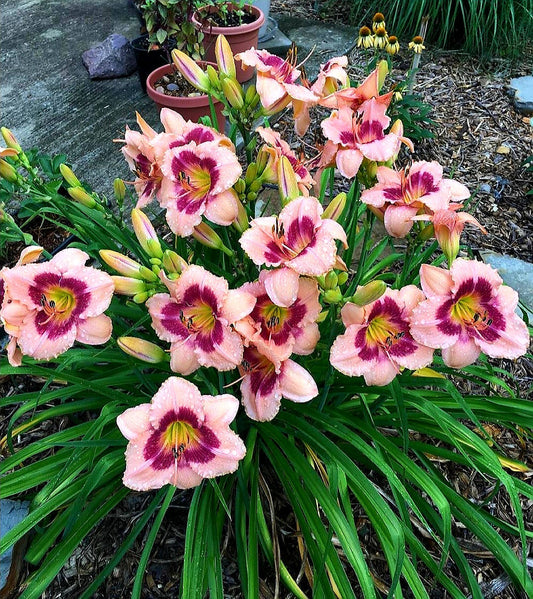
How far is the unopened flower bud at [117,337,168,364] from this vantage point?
1115 mm

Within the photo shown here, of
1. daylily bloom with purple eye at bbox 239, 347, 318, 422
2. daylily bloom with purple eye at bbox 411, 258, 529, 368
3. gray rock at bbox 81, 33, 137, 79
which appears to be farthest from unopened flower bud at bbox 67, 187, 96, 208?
gray rock at bbox 81, 33, 137, 79

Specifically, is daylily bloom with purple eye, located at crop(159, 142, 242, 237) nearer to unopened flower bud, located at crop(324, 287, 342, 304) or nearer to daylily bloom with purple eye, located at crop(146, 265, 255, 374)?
daylily bloom with purple eye, located at crop(146, 265, 255, 374)

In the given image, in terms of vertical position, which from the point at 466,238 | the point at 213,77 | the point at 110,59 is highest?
the point at 213,77

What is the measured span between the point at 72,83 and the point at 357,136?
3.11 m

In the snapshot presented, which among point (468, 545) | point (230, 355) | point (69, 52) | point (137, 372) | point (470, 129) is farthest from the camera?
point (69, 52)

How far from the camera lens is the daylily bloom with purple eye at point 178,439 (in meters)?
1.04

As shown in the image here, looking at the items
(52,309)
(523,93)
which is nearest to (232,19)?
(523,93)

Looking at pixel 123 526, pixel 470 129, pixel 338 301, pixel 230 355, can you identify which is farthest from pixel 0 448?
pixel 470 129

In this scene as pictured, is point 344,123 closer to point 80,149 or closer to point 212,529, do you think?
point 212,529

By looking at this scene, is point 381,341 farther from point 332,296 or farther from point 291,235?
point 291,235

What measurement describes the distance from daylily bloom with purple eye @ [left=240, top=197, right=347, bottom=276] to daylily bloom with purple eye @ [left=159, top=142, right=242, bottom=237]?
122mm

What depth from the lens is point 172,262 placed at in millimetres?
1100

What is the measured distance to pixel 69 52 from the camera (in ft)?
13.2

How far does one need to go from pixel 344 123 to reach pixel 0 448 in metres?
1.49
